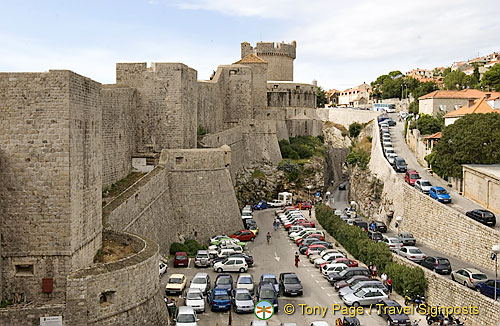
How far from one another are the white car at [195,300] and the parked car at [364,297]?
643 cm

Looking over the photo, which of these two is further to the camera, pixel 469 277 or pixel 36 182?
pixel 469 277

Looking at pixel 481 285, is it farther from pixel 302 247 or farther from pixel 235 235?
pixel 235 235

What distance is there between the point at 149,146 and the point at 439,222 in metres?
Result: 18.8

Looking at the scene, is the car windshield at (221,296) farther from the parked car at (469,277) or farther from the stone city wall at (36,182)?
the parked car at (469,277)

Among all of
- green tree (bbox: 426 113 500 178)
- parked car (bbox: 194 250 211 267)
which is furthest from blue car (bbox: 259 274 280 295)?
green tree (bbox: 426 113 500 178)

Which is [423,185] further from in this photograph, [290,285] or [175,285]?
[175,285]

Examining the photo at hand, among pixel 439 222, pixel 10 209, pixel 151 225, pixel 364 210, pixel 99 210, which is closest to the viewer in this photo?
pixel 10 209

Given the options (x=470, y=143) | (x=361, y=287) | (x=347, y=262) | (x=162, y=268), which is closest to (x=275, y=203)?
(x=470, y=143)

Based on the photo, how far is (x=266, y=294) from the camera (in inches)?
897

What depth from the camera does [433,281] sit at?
24562mm

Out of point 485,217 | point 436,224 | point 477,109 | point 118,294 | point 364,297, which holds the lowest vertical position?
point 364,297

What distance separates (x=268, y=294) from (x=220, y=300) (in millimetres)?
2151

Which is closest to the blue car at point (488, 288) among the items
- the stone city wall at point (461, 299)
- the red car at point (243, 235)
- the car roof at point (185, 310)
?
the stone city wall at point (461, 299)

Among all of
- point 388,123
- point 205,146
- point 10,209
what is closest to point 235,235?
point 205,146
